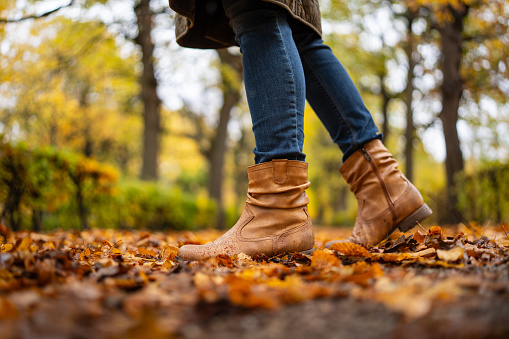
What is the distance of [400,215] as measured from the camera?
1.78m

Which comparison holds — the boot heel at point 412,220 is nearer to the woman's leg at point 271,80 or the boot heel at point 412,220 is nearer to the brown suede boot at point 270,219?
the brown suede boot at point 270,219

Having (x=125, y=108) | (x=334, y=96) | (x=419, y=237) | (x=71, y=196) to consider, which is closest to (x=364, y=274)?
(x=419, y=237)

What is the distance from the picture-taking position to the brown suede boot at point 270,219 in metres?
1.57

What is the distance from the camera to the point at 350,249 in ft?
4.65

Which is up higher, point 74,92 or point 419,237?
point 74,92

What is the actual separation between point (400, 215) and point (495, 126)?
13.6m

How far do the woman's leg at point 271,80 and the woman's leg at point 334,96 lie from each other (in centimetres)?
30

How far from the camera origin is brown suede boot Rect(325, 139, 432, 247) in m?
1.78

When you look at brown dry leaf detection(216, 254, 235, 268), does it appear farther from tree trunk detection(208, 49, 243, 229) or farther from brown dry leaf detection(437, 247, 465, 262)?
tree trunk detection(208, 49, 243, 229)

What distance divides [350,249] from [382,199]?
0.48 meters

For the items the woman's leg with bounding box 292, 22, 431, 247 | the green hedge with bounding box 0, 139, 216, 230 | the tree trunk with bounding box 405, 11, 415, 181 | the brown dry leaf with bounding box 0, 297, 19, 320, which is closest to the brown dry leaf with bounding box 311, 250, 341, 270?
the woman's leg with bounding box 292, 22, 431, 247

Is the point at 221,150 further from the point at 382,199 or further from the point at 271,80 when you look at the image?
the point at 271,80

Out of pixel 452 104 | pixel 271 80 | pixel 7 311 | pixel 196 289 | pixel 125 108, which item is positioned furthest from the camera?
pixel 125 108

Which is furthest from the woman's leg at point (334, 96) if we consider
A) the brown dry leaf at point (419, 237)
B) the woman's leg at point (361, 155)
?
the brown dry leaf at point (419, 237)
